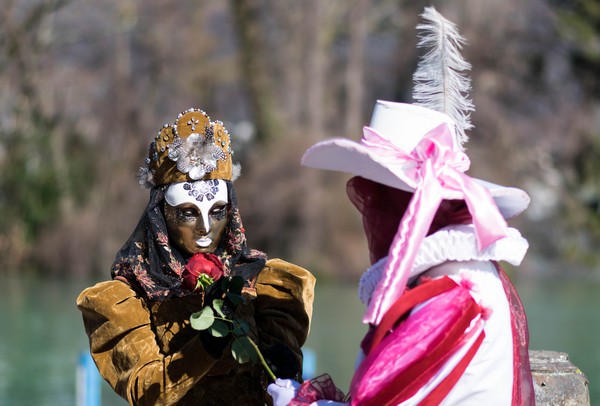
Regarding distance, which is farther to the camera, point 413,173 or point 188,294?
point 188,294

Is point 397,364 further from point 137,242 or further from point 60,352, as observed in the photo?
point 60,352

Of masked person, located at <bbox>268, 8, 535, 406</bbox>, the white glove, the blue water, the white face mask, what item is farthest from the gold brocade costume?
the blue water

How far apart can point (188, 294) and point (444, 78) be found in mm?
977

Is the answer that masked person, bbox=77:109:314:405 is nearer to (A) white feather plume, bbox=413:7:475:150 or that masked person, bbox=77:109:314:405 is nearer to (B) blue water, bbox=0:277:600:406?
(A) white feather plume, bbox=413:7:475:150

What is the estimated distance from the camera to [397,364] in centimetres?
247

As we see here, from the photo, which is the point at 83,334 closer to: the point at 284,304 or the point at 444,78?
the point at 284,304

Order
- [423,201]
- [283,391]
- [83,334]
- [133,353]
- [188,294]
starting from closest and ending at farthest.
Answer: [423,201] < [283,391] < [133,353] < [188,294] < [83,334]

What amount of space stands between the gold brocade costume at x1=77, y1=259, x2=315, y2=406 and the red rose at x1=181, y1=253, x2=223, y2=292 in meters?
0.09

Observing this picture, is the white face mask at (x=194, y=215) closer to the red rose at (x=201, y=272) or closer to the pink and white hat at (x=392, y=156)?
the red rose at (x=201, y=272)

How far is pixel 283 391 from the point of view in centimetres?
271

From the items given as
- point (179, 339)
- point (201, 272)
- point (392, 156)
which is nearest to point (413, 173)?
point (392, 156)

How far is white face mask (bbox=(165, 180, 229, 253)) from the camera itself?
3242 mm

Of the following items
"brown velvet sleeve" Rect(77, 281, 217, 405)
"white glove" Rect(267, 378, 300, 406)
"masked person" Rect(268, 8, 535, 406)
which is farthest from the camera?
"brown velvet sleeve" Rect(77, 281, 217, 405)

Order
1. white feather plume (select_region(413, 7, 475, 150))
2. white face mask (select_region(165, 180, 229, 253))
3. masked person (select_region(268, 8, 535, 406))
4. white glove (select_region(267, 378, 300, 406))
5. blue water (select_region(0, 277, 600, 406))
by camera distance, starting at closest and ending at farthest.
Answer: masked person (select_region(268, 8, 535, 406)), white glove (select_region(267, 378, 300, 406)), white feather plume (select_region(413, 7, 475, 150)), white face mask (select_region(165, 180, 229, 253)), blue water (select_region(0, 277, 600, 406))
